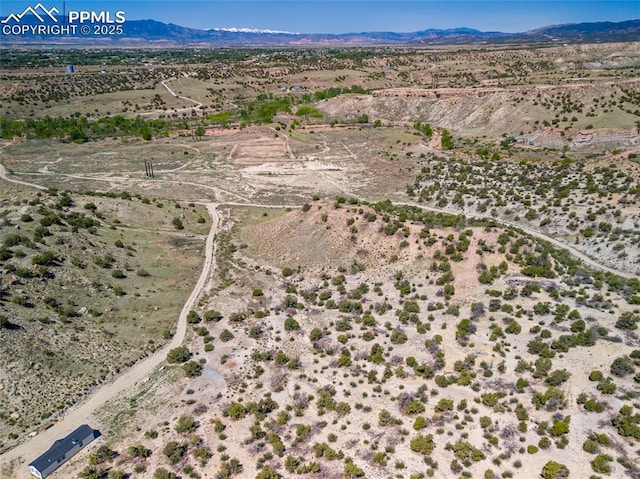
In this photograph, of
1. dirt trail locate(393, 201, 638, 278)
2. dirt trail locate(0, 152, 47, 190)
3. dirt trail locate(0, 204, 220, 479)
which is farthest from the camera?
dirt trail locate(0, 152, 47, 190)

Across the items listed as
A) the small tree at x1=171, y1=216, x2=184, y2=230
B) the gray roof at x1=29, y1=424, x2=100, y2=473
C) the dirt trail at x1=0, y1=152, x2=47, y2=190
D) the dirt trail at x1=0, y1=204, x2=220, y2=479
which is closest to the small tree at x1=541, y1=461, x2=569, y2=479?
the gray roof at x1=29, y1=424, x2=100, y2=473

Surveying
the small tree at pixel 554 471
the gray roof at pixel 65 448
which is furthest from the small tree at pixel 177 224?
the small tree at pixel 554 471

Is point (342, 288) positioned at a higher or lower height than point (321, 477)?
higher

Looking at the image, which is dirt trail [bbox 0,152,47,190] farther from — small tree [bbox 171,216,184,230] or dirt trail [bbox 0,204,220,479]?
dirt trail [bbox 0,204,220,479]

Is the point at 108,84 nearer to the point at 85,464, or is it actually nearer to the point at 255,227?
the point at 255,227

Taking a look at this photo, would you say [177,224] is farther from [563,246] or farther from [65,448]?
[563,246]

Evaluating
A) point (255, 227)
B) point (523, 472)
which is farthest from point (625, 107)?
point (523, 472)
